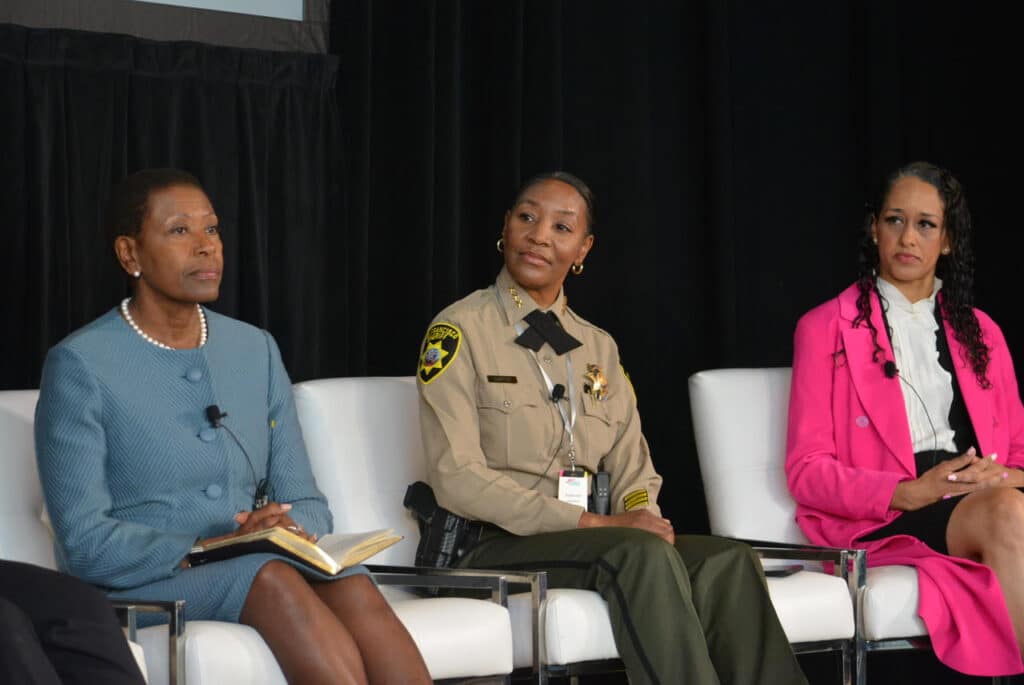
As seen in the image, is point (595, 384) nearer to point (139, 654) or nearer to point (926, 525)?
point (926, 525)

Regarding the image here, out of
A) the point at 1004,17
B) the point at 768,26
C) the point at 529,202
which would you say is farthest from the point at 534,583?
the point at 1004,17

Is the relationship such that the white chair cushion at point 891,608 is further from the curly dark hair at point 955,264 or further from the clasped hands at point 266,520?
the clasped hands at point 266,520

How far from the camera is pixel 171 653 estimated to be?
8.52ft

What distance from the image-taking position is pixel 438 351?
137 inches

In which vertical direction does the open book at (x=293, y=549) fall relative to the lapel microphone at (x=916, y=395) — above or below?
below

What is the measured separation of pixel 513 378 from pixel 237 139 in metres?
1.13

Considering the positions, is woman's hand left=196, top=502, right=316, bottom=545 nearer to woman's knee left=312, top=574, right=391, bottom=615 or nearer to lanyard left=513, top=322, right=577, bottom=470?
woman's knee left=312, top=574, right=391, bottom=615

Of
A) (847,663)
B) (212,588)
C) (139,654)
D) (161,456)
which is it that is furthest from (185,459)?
(847,663)

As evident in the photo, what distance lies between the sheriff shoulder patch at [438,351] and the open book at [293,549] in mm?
637

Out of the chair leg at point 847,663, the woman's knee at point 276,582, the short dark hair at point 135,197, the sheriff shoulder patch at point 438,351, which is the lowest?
the chair leg at point 847,663

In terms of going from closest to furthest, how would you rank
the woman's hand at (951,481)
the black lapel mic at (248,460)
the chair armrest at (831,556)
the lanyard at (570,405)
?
the black lapel mic at (248,460) < the chair armrest at (831,556) < the lanyard at (570,405) < the woman's hand at (951,481)

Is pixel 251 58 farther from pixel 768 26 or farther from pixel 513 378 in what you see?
pixel 768 26

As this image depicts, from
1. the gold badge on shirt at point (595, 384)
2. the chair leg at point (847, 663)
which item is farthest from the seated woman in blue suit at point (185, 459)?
the chair leg at point (847, 663)

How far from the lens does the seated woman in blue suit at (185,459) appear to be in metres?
2.70
